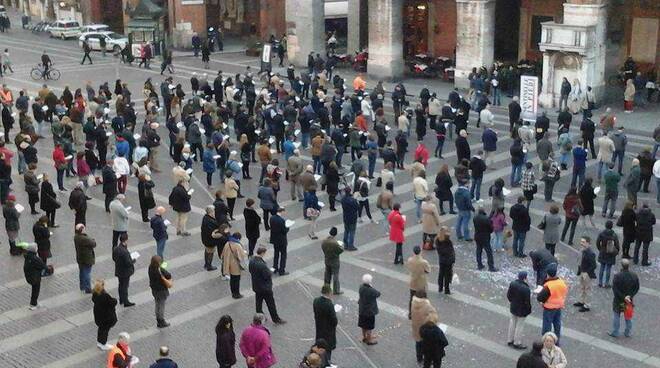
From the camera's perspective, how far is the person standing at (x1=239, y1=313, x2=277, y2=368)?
1273 cm

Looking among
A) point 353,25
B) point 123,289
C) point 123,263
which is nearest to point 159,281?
point 123,263

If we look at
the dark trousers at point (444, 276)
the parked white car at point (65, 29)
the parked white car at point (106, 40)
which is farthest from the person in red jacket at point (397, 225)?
the parked white car at point (65, 29)

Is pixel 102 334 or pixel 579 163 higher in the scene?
pixel 579 163

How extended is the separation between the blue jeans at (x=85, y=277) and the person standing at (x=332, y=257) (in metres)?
4.41

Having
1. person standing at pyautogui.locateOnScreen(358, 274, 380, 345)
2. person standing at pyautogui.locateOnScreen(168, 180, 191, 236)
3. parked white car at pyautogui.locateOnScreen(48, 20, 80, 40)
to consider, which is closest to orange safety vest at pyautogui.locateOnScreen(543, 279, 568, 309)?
person standing at pyautogui.locateOnScreen(358, 274, 380, 345)

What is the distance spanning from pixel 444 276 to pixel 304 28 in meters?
28.7

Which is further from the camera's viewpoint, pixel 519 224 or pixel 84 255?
pixel 519 224

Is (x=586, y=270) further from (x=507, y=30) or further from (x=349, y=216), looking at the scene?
(x=507, y=30)

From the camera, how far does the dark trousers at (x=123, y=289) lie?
16.4 meters

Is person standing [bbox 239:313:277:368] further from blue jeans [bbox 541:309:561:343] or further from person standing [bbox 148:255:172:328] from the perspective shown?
blue jeans [bbox 541:309:561:343]


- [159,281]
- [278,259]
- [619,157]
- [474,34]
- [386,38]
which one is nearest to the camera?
[159,281]

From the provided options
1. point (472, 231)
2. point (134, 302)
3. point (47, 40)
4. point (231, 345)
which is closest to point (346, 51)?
point (47, 40)

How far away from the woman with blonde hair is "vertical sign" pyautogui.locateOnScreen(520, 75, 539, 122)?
42.2 feet

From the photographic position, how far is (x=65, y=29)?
59.0 m
